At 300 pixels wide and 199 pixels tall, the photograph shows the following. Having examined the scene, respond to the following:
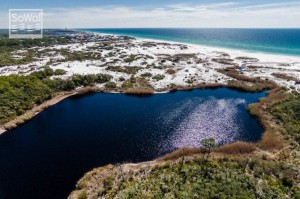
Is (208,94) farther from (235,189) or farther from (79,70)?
(79,70)

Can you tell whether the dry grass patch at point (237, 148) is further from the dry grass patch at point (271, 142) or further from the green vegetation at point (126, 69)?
the green vegetation at point (126, 69)

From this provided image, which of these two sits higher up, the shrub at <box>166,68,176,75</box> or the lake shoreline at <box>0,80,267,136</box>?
the shrub at <box>166,68,176,75</box>

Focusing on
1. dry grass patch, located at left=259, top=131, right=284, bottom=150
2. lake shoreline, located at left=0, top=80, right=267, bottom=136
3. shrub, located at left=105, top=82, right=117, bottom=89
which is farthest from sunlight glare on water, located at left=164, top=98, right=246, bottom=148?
shrub, located at left=105, top=82, right=117, bottom=89

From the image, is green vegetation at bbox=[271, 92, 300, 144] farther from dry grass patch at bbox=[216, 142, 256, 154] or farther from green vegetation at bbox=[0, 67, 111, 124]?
green vegetation at bbox=[0, 67, 111, 124]

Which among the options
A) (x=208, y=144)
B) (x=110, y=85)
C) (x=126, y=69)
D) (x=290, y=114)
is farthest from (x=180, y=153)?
(x=126, y=69)

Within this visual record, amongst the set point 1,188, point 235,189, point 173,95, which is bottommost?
point 1,188

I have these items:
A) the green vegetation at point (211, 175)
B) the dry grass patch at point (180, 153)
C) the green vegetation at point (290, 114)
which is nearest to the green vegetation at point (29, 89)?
the green vegetation at point (211, 175)

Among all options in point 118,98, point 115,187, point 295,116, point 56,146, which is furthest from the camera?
point 118,98

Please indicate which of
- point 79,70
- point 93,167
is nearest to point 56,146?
point 93,167
